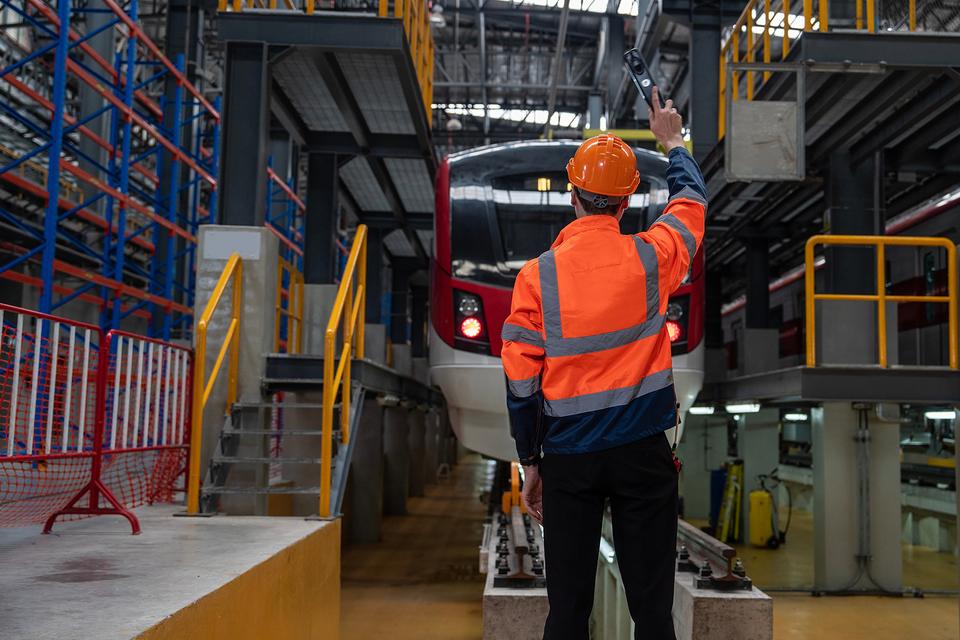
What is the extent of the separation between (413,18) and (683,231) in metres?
7.38

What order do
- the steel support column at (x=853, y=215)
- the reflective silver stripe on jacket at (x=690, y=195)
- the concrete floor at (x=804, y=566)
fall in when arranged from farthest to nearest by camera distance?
1. the concrete floor at (x=804, y=566)
2. the steel support column at (x=853, y=215)
3. the reflective silver stripe on jacket at (x=690, y=195)

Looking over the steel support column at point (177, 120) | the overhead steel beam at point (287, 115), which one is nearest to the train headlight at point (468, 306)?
the overhead steel beam at point (287, 115)

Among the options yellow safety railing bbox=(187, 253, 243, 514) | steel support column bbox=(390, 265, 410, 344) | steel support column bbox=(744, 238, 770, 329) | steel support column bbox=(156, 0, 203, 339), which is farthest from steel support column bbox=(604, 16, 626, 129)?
yellow safety railing bbox=(187, 253, 243, 514)

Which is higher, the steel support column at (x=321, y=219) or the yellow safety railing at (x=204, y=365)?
the steel support column at (x=321, y=219)

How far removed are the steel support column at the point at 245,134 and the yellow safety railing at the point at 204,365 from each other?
680 millimetres

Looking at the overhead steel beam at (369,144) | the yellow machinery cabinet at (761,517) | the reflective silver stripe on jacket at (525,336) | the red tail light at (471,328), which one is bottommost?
the yellow machinery cabinet at (761,517)

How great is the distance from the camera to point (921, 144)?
8781 millimetres

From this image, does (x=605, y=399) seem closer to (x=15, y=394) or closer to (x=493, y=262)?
(x=15, y=394)

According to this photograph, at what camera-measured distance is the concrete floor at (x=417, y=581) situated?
7.35 metres

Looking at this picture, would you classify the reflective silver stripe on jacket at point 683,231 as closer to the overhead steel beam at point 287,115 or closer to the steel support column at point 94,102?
the overhead steel beam at point 287,115

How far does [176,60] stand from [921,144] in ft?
39.7

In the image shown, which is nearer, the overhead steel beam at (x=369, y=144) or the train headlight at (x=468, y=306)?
the train headlight at (x=468, y=306)

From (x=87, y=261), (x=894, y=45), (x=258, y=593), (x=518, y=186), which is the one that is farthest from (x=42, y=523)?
(x=87, y=261)

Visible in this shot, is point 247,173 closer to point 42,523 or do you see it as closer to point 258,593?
point 42,523
